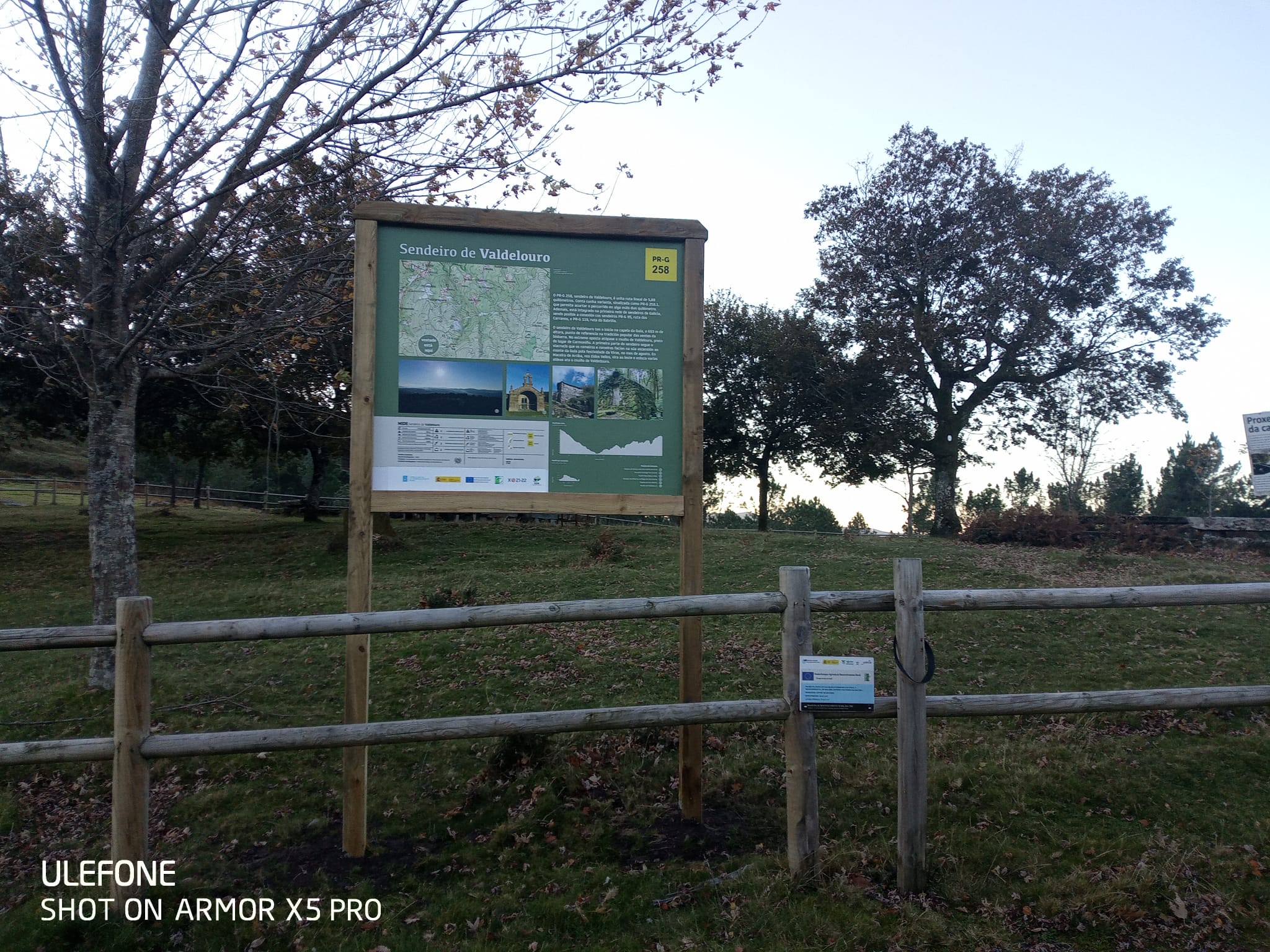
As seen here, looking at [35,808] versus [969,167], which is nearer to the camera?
[35,808]

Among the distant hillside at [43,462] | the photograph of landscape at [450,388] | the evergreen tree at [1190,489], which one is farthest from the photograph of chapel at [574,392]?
the distant hillside at [43,462]

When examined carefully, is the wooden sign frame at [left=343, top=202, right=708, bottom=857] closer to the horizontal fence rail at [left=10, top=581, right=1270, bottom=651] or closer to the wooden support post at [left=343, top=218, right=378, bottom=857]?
the wooden support post at [left=343, top=218, right=378, bottom=857]

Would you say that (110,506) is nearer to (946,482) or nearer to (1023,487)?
(946,482)

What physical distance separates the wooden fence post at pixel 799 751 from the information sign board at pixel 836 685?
0.08m

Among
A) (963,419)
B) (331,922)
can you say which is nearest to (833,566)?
(331,922)

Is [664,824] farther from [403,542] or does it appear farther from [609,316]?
[403,542]

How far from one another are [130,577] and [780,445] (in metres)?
26.8

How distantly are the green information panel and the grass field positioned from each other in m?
2.02

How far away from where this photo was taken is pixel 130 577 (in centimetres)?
723

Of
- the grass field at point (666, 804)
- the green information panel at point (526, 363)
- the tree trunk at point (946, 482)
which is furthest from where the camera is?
the tree trunk at point (946, 482)

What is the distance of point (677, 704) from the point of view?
14.0ft

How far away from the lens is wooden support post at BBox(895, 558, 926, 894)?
4117 mm

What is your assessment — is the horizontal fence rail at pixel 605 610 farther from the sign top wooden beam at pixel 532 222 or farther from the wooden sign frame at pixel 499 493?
the sign top wooden beam at pixel 532 222

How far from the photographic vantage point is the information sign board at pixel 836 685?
13.6ft
